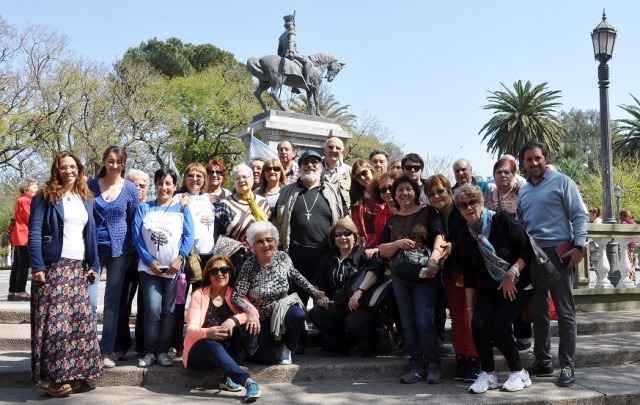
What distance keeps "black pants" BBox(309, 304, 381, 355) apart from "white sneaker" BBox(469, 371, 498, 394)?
3.78 ft

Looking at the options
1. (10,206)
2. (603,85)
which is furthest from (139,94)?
(603,85)

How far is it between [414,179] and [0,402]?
3991mm


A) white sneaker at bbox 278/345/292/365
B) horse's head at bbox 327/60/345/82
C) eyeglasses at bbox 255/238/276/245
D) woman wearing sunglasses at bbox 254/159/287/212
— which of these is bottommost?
white sneaker at bbox 278/345/292/365

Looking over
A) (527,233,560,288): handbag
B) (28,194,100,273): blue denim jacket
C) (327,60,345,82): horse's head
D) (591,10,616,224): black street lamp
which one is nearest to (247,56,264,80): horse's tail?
(327,60,345,82): horse's head

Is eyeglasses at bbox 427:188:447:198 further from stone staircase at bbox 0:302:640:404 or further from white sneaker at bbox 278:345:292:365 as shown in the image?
white sneaker at bbox 278:345:292:365

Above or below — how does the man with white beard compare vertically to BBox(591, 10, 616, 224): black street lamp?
below

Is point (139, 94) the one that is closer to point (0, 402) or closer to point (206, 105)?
point (206, 105)

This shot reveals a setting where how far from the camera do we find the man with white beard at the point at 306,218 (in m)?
5.73

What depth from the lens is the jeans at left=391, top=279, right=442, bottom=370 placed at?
4.97 m

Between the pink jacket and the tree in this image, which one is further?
the tree

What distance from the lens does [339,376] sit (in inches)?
207

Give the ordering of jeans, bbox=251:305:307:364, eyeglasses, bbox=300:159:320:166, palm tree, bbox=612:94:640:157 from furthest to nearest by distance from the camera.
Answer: palm tree, bbox=612:94:640:157
eyeglasses, bbox=300:159:320:166
jeans, bbox=251:305:307:364

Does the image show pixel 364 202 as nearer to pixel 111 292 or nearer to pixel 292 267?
pixel 292 267

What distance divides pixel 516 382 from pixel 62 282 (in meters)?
3.88
